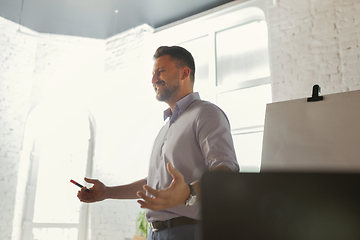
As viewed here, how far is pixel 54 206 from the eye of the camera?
4.92 meters

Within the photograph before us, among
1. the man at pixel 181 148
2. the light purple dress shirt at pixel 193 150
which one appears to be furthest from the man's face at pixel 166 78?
the light purple dress shirt at pixel 193 150

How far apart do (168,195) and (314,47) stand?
9.86 feet

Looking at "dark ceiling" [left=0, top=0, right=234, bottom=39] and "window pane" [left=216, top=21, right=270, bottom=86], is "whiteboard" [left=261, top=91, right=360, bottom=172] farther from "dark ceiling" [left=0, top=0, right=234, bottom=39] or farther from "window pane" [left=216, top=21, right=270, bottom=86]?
"dark ceiling" [left=0, top=0, right=234, bottom=39]

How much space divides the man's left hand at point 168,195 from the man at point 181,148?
0.13 ft

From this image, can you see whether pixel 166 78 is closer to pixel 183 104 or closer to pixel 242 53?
pixel 183 104

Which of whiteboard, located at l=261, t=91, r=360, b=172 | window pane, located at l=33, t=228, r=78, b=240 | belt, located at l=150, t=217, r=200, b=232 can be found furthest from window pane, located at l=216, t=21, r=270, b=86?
window pane, located at l=33, t=228, r=78, b=240

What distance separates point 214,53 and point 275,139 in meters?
2.96

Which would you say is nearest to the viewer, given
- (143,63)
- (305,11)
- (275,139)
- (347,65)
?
(275,139)

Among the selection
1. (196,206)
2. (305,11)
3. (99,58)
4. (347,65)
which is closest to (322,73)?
(347,65)

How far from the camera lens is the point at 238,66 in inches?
166

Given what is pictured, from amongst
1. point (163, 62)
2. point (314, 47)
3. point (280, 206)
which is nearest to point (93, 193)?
point (163, 62)

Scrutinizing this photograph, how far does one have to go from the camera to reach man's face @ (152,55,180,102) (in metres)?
1.66

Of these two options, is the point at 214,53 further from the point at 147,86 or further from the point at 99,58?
the point at 99,58

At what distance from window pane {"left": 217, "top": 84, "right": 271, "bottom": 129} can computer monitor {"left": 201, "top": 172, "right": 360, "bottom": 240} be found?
11.5ft
